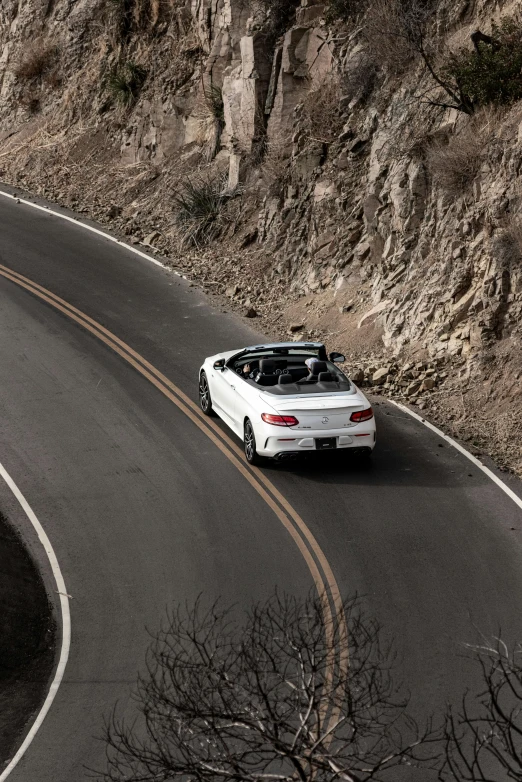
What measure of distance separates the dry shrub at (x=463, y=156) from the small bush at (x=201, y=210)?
288 inches

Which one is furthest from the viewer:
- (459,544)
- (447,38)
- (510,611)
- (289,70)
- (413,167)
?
(289,70)

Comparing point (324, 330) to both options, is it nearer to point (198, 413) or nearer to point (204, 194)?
point (198, 413)

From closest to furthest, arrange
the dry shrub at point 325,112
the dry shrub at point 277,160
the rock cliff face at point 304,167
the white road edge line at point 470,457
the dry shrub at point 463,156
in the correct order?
1. the white road edge line at point 470,457
2. the rock cliff face at point 304,167
3. the dry shrub at point 463,156
4. the dry shrub at point 325,112
5. the dry shrub at point 277,160

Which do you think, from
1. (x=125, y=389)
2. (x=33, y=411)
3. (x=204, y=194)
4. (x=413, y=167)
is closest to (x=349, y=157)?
(x=413, y=167)

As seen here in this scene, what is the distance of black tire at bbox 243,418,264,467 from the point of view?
54.2 ft

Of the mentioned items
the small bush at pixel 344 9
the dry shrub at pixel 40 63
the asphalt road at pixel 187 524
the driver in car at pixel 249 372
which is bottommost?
the asphalt road at pixel 187 524

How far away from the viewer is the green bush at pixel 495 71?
2191cm

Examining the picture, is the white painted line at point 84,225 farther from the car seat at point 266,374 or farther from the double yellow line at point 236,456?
the car seat at point 266,374

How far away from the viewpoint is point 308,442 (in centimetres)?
1602

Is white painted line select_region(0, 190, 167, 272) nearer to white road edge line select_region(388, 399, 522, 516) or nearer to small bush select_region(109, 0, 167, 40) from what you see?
small bush select_region(109, 0, 167, 40)

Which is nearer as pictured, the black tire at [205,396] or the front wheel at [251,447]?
the front wheel at [251,447]

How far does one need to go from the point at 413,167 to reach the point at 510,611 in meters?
12.8

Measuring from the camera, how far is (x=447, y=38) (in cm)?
2467

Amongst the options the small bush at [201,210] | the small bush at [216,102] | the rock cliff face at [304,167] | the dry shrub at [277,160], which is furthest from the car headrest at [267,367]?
the small bush at [216,102]
